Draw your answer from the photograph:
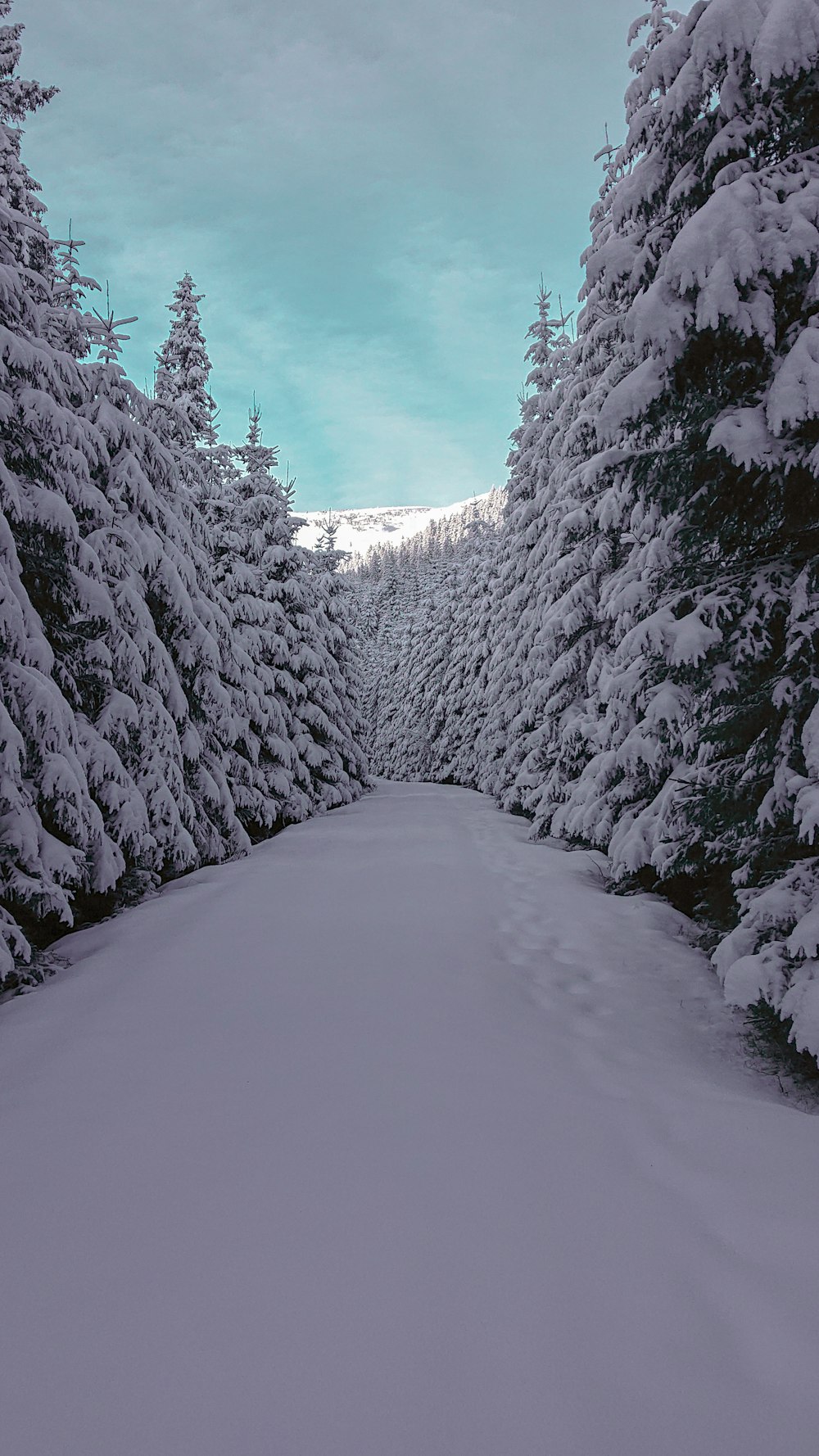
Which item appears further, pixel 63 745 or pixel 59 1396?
pixel 63 745

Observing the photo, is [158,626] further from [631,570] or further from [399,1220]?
[399,1220]

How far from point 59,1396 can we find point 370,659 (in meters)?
66.1

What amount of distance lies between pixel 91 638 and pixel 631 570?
6.06m

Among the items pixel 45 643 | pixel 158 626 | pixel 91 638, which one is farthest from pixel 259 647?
pixel 45 643

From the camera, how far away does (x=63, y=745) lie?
242 inches

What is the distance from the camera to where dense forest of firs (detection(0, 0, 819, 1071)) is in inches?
172

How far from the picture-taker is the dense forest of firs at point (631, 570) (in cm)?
437

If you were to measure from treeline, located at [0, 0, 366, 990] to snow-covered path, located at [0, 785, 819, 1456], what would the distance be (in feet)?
5.37

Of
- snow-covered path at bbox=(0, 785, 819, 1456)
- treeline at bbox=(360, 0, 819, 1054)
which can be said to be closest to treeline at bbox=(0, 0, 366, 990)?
snow-covered path at bbox=(0, 785, 819, 1456)

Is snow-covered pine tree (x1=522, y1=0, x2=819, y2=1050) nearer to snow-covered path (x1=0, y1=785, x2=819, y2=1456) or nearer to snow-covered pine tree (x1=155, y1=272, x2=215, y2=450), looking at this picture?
snow-covered path (x1=0, y1=785, x2=819, y2=1456)

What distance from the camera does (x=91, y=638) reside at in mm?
8055

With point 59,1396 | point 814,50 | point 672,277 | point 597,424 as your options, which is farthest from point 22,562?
point 814,50

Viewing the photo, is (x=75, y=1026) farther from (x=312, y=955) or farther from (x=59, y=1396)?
(x=59, y=1396)

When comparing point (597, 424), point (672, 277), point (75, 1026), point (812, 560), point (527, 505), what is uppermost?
point (527, 505)
